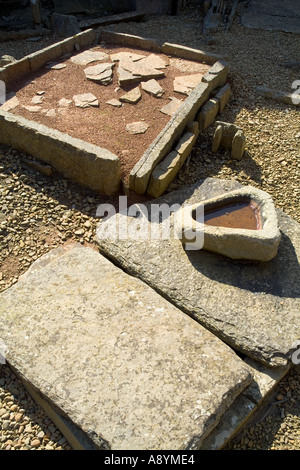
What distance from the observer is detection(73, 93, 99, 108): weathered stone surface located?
6098mm

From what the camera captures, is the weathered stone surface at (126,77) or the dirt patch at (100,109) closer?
the dirt patch at (100,109)

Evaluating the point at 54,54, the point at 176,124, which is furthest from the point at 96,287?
the point at 54,54

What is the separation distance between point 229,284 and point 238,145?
7.82 ft

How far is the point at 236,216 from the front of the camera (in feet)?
14.3

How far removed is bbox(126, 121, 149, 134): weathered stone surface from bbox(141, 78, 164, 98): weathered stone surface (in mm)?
837

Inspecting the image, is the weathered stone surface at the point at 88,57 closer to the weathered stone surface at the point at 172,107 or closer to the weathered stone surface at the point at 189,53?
the weathered stone surface at the point at 189,53

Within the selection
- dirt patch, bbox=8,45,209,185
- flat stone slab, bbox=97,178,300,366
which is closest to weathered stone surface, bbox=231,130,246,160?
dirt patch, bbox=8,45,209,185

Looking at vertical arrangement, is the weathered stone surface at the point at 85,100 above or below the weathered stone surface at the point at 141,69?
below

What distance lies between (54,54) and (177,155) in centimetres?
366

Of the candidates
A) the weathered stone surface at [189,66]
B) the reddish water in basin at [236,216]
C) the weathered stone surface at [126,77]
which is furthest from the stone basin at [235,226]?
the weathered stone surface at [189,66]

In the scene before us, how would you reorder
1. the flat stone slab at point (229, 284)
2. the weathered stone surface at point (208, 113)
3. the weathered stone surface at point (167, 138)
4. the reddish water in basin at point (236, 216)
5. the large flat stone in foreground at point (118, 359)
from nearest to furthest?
the large flat stone in foreground at point (118, 359)
the flat stone slab at point (229, 284)
the reddish water in basin at point (236, 216)
the weathered stone surface at point (167, 138)
the weathered stone surface at point (208, 113)

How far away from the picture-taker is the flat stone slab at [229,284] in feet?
11.9

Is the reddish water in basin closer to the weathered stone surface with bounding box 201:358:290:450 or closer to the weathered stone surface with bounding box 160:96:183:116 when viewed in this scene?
the weathered stone surface with bounding box 201:358:290:450

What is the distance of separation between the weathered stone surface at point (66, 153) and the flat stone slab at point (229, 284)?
701mm
